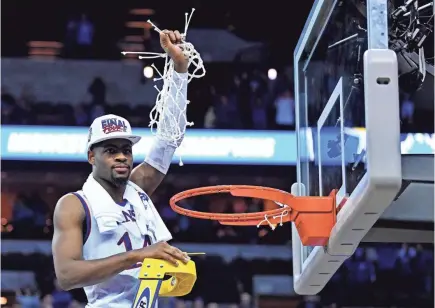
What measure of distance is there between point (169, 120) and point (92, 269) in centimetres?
111

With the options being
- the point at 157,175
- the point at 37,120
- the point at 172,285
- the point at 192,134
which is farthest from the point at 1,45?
the point at 172,285

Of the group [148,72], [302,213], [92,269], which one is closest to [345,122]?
[302,213]

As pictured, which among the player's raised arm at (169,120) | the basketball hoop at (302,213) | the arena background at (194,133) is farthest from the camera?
the arena background at (194,133)

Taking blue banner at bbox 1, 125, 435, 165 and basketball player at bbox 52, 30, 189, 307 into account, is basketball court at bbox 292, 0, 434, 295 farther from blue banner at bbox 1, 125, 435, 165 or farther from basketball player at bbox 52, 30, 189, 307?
blue banner at bbox 1, 125, 435, 165

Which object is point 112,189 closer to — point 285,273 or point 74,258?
point 74,258

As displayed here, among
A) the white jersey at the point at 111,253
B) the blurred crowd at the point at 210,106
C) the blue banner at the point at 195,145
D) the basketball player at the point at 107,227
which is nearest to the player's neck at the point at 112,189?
the basketball player at the point at 107,227

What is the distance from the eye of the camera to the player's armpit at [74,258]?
3.86 meters

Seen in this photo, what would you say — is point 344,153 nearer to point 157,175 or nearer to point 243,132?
point 157,175

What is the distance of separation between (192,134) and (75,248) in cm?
797

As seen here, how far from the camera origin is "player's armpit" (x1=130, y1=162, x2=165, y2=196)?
189 inches

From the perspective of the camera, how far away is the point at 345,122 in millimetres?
4082

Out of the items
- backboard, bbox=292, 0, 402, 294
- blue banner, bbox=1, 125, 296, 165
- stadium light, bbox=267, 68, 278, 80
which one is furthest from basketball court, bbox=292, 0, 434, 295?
stadium light, bbox=267, 68, 278, 80

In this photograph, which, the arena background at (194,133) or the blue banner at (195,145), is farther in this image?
the blue banner at (195,145)

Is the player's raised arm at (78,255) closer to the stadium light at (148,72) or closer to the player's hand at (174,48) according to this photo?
the player's hand at (174,48)
